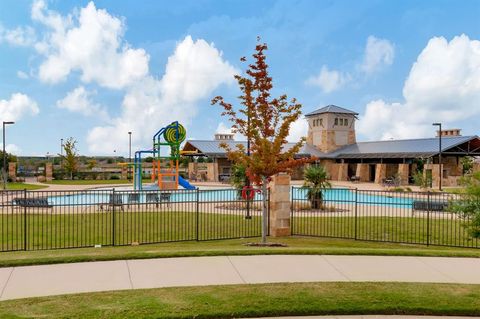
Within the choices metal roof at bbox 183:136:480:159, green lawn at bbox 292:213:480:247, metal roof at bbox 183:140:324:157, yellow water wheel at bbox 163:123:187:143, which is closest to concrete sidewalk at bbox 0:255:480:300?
green lawn at bbox 292:213:480:247

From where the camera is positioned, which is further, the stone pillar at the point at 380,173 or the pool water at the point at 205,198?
the stone pillar at the point at 380,173

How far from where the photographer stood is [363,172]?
52.6m

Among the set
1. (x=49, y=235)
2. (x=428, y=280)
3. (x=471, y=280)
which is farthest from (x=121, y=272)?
(x=49, y=235)

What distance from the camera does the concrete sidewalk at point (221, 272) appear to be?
708 centimetres

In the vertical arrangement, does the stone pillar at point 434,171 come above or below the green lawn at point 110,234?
above

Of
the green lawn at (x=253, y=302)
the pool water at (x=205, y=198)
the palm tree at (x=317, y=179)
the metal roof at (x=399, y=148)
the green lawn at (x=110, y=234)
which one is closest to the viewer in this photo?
the green lawn at (x=253, y=302)

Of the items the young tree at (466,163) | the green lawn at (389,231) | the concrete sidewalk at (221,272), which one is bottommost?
the green lawn at (389,231)

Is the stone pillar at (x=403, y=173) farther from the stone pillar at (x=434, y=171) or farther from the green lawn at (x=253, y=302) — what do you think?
the green lawn at (x=253, y=302)

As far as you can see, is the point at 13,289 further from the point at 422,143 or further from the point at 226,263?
the point at 422,143

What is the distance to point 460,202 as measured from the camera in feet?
29.1

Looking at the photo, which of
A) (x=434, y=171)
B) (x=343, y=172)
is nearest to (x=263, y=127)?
(x=434, y=171)

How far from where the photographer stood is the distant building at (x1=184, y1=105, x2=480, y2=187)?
46.2 m

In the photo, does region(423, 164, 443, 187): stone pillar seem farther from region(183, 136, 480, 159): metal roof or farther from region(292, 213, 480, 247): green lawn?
region(292, 213, 480, 247): green lawn

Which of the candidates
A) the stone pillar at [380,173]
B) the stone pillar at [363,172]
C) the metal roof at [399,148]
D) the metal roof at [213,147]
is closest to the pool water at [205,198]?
the metal roof at [399,148]
